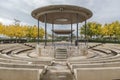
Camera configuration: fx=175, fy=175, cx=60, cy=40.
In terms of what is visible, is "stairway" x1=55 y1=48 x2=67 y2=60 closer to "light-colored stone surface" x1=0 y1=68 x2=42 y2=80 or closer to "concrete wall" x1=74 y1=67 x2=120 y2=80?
"concrete wall" x1=74 y1=67 x2=120 y2=80

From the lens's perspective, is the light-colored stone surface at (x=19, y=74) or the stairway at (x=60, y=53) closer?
the light-colored stone surface at (x=19, y=74)

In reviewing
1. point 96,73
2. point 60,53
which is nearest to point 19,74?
point 96,73

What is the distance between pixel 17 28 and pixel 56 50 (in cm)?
5202

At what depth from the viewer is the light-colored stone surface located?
10172 mm

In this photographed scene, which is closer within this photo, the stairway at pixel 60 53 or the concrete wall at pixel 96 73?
the concrete wall at pixel 96 73

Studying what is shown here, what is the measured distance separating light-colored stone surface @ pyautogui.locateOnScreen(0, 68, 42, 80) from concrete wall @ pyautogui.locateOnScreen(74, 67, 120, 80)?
2440 millimetres

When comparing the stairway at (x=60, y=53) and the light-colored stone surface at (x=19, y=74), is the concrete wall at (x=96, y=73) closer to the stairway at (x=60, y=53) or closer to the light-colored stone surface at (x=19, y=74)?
the light-colored stone surface at (x=19, y=74)

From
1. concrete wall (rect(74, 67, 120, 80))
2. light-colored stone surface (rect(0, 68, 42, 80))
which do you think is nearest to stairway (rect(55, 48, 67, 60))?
concrete wall (rect(74, 67, 120, 80))

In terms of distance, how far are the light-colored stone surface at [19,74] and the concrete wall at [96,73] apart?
8.01ft

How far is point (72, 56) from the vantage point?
25.4 meters

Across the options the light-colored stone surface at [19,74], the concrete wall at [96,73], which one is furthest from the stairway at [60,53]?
the light-colored stone surface at [19,74]

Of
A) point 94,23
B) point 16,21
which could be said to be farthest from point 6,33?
point 94,23

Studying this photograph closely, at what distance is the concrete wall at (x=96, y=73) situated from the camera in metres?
10.2

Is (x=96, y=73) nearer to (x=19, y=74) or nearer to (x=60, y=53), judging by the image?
(x=19, y=74)
